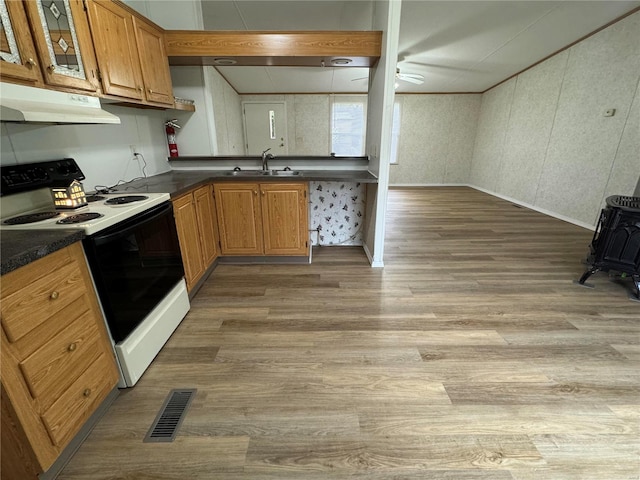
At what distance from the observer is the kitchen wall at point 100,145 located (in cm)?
161

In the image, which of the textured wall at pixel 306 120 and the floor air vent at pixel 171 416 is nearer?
the floor air vent at pixel 171 416

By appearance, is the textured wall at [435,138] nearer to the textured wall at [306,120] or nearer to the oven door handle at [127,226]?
the textured wall at [306,120]

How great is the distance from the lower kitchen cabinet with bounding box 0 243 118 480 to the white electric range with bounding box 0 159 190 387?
0.27 ft

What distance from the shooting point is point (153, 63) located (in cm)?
245

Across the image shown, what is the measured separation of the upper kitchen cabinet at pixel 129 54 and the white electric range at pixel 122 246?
2.25 ft

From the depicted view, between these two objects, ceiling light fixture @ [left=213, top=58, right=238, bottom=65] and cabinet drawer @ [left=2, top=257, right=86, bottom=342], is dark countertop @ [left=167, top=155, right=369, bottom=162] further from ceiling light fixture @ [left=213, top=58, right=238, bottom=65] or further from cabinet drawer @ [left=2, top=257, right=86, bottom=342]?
cabinet drawer @ [left=2, top=257, right=86, bottom=342]

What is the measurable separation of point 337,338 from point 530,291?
6.12 ft

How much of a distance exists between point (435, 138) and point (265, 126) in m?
4.58

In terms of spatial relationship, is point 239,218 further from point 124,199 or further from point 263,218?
point 124,199

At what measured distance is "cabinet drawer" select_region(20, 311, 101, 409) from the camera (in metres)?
1.02

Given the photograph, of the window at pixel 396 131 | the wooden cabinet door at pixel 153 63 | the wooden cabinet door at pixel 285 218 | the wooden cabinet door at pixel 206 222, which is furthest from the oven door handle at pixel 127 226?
the window at pixel 396 131

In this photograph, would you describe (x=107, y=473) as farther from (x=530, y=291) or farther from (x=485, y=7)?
(x=485, y=7)

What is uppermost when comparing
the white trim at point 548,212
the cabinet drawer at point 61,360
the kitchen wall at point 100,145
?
the kitchen wall at point 100,145

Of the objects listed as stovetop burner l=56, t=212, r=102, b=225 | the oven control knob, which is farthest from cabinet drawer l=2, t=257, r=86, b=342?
the oven control knob
